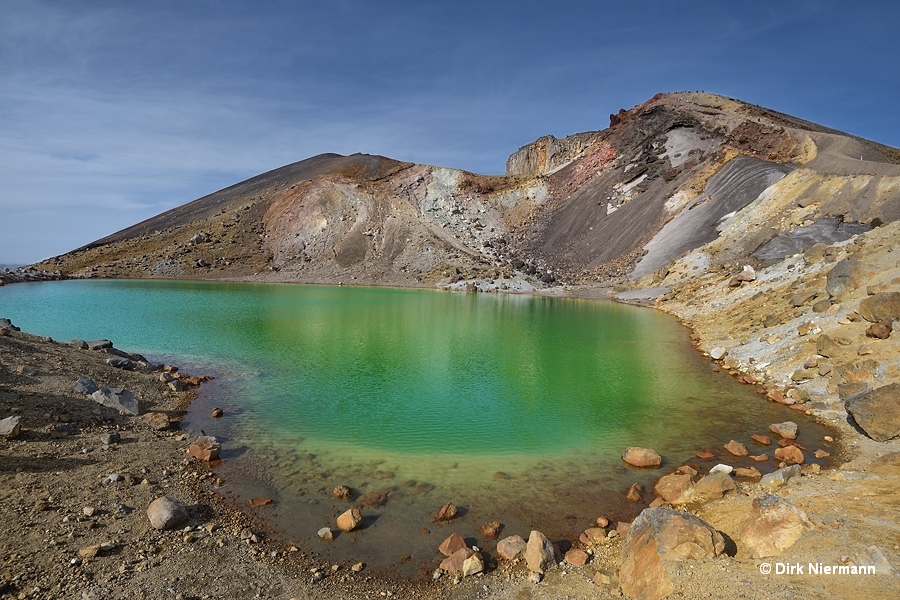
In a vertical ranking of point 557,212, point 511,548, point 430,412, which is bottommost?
point 511,548

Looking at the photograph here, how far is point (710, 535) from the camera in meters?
6.86

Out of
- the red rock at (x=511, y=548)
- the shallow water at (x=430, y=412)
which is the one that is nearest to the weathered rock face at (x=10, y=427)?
the shallow water at (x=430, y=412)

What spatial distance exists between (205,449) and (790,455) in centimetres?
1436

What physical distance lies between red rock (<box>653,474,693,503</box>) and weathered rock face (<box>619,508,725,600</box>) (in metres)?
3.15

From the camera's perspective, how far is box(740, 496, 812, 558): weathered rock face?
6.86 m

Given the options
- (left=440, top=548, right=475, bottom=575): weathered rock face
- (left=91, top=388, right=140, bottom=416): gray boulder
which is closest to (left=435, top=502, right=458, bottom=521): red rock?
(left=440, top=548, right=475, bottom=575): weathered rock face

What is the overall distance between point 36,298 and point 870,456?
53.7 metres

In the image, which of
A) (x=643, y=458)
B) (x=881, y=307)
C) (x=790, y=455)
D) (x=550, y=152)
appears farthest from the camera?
(x=550, y=152)

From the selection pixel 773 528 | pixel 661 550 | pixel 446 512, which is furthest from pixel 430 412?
pixel 773 528

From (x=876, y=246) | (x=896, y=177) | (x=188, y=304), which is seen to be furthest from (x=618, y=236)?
(x=188, y=304)

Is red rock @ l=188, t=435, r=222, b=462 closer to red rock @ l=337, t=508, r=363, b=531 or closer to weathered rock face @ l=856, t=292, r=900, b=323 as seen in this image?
red rock @ l=337, t=508, r=363, b=531

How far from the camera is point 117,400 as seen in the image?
13625 mm

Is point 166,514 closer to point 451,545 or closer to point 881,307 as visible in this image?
point 451,545

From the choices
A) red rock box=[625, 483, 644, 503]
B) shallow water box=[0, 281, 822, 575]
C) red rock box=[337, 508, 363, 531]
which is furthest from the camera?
red rock box=[625, 483, 644, 503]
